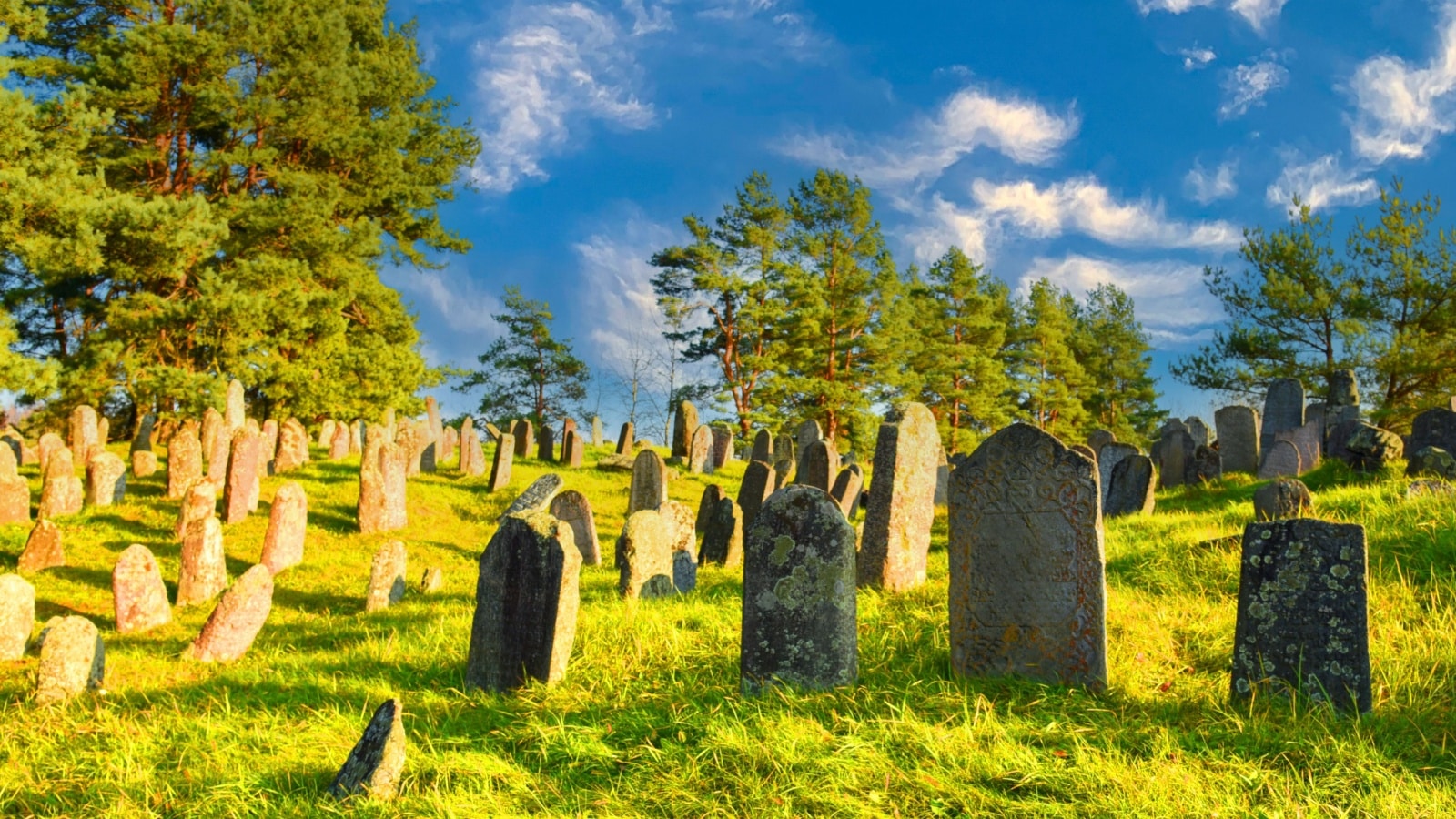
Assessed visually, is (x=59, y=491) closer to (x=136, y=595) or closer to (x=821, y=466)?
(x=136, y=595)

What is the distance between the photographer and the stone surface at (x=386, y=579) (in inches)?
391

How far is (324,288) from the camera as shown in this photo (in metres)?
27.7

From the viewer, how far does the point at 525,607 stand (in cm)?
581

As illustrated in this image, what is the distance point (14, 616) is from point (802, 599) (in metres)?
7.87

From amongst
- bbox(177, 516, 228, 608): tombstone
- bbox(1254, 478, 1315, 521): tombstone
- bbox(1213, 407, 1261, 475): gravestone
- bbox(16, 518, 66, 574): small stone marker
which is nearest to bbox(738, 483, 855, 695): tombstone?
bbox(1254, 478, 1315, 521): tombstone

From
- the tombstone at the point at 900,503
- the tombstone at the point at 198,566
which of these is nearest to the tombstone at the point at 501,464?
the tombstone at the point at 198,566

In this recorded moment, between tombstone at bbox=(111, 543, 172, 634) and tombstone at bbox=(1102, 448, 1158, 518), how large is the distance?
490 inches

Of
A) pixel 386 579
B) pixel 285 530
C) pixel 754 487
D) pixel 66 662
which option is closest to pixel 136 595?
pixel 285 530

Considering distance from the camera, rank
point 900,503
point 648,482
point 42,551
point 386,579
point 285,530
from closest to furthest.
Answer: point 900,503 < point 386,579 < point 42,551 < point 285,530 < point 648,482

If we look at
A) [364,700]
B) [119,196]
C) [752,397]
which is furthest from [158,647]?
[752,397]

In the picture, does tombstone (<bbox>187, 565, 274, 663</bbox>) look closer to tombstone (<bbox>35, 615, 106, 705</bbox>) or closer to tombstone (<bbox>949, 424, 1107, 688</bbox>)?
tombstone (<bbox>35, 615, 106, 705</bbox>)

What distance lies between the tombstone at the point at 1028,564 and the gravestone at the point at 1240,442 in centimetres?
1415

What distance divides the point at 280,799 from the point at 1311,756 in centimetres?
526

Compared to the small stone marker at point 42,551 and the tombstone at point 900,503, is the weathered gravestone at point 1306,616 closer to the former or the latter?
the tombstone at point 900,503
